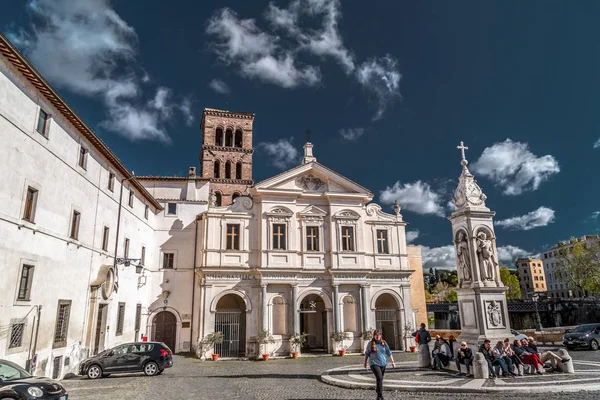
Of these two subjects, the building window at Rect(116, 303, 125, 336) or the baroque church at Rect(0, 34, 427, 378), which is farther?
the building window at Rect(116, 303, 125, 336)

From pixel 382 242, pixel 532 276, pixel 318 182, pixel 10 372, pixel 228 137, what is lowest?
pixel 10 372

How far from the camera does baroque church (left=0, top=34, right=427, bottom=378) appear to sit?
14531 mm

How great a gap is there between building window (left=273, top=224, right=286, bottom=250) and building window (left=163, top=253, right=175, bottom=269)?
7.44 meters

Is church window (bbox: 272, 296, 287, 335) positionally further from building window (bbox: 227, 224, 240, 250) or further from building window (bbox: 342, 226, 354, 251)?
building window (bbox: 342, 226, 354, 251)

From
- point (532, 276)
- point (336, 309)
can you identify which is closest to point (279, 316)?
point (336, 309)

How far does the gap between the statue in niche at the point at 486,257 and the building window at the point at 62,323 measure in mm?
16040

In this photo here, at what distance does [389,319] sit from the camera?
89.6 feet

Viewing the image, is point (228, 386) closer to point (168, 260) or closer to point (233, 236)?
point (233, 236)

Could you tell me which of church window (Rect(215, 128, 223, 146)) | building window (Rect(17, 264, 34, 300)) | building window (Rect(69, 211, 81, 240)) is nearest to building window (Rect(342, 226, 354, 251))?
building window (Rect(69, 211, 81, 240))

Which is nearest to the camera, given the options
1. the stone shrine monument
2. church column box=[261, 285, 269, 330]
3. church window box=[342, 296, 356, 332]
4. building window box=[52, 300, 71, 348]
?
the stone shrine monument

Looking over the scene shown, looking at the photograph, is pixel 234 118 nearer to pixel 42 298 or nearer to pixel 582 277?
pixel 42 298

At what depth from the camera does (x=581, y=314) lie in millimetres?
53938

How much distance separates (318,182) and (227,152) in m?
19.1

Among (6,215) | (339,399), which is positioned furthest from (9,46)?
(339,399)
